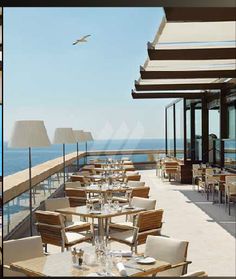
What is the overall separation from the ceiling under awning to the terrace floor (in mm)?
2402

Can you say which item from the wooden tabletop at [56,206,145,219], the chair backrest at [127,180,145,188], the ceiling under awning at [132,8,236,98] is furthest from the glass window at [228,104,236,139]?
the wooden tabletop at [56,206,145,219]

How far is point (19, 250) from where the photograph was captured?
Answer: 13.4 ft

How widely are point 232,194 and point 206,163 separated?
16.8ft

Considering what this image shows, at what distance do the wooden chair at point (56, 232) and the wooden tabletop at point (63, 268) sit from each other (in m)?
1.61

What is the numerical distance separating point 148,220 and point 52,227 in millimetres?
987

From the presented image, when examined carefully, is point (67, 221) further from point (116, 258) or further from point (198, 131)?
point (198, 131)

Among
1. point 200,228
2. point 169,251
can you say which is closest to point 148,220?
point 169,251

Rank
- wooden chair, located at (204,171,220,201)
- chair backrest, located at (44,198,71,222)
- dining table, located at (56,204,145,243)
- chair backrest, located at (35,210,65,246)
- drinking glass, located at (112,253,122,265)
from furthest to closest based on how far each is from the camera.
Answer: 1. wooden chair, located at (204,171,220,201)
2. chair backrest, located at (44,198,71,222)
3. dining table, located at (56,204,145,243)
4. chair backrest, located at (35,210,65,246)
5. drinking glass, located at (112,253,122,265)

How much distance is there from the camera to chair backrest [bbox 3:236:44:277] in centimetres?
393

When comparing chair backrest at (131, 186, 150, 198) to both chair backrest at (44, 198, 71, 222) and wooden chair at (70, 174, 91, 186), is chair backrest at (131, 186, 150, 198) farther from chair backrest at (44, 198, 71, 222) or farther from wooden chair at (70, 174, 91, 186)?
wooden chair at (70, 174, 91, 186)

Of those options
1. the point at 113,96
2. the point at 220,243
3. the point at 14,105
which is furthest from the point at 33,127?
the point at 14,105

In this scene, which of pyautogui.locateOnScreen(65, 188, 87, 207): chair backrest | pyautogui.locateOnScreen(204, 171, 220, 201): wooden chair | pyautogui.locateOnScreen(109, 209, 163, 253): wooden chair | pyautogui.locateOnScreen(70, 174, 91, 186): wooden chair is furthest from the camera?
pyautogui.locateOnScreen(70, 174, 91, 186): wooden chair

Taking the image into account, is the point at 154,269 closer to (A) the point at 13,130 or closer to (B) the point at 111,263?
(B) the point at 111,263

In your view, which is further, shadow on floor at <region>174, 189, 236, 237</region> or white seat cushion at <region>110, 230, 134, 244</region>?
shadow on floor at <region>174, 189, 236, 237</region>
